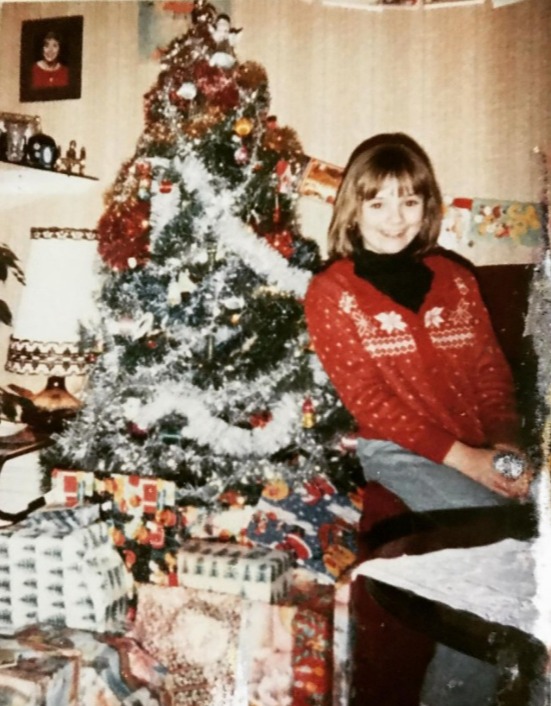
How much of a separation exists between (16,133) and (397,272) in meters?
1.13

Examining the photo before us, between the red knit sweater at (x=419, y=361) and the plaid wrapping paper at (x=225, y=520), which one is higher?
the red knit sweater at (x=419, y=361)

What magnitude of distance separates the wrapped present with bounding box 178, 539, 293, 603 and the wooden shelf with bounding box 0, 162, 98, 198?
3.40 ft

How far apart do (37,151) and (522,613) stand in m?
1.68

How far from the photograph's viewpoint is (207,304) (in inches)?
71.1

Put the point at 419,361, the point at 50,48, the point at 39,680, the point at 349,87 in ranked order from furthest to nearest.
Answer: the point at 50,48
the point at 349,87
the point at 419,361
the point at 39,680

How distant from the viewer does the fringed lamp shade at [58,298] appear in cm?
184

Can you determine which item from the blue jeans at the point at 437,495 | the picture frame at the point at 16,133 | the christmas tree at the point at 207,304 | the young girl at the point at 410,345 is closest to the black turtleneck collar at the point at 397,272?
the young girl at the point at 410,345

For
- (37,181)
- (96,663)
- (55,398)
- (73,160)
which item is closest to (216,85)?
(73,160)

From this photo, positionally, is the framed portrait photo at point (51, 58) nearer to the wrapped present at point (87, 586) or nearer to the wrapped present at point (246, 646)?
the wrapped present at point (87, 586)

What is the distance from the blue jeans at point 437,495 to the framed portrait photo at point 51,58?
4.24ft

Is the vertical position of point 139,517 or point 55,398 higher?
point 55,398

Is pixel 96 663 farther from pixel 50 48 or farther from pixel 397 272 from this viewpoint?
pixel 50 48

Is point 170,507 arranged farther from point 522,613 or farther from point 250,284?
point 522,613

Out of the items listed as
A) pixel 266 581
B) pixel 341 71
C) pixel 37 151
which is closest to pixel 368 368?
pixel 266 581
